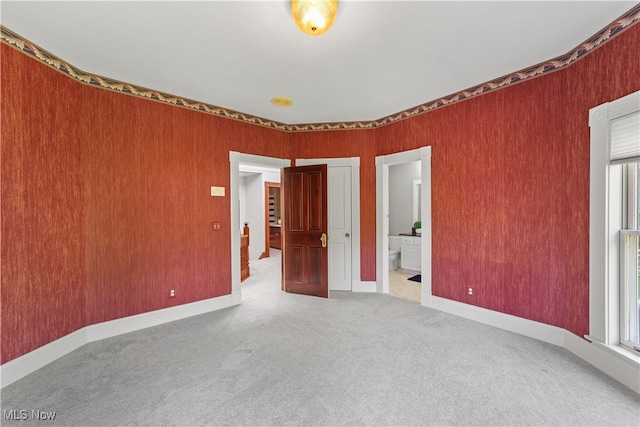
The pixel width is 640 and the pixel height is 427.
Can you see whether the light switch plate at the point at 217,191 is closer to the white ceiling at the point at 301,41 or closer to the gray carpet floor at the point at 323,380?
the white ceiling at the point at 301,41

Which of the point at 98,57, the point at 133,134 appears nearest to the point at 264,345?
the point at 133,134

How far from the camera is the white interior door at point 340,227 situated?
4.59 metres

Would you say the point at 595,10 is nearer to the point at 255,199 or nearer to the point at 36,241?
the point at 36,241

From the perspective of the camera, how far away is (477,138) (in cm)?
327

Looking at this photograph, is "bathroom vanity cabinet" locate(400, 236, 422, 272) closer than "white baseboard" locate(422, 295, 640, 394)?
No

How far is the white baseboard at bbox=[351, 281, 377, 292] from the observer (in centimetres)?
448

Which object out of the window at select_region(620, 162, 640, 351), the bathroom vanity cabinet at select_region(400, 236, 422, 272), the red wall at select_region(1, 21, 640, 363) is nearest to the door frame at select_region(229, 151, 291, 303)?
the red wall at select_region(1, 21, 640, 363)

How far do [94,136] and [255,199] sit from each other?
16.7ft

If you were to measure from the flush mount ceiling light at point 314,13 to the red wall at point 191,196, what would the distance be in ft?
7.31

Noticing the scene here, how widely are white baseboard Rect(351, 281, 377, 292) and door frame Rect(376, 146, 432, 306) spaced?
0.08 metres

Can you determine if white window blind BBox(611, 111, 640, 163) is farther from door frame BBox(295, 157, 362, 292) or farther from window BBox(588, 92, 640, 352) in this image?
door frame BBox(295, 157, 362, 292)

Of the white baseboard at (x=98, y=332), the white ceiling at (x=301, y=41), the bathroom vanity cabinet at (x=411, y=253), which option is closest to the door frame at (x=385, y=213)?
the white ceiling at (x=301, y=41)

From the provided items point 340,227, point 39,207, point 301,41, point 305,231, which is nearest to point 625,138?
point 301,41

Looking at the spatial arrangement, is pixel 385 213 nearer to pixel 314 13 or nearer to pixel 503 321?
pixel 503 321
